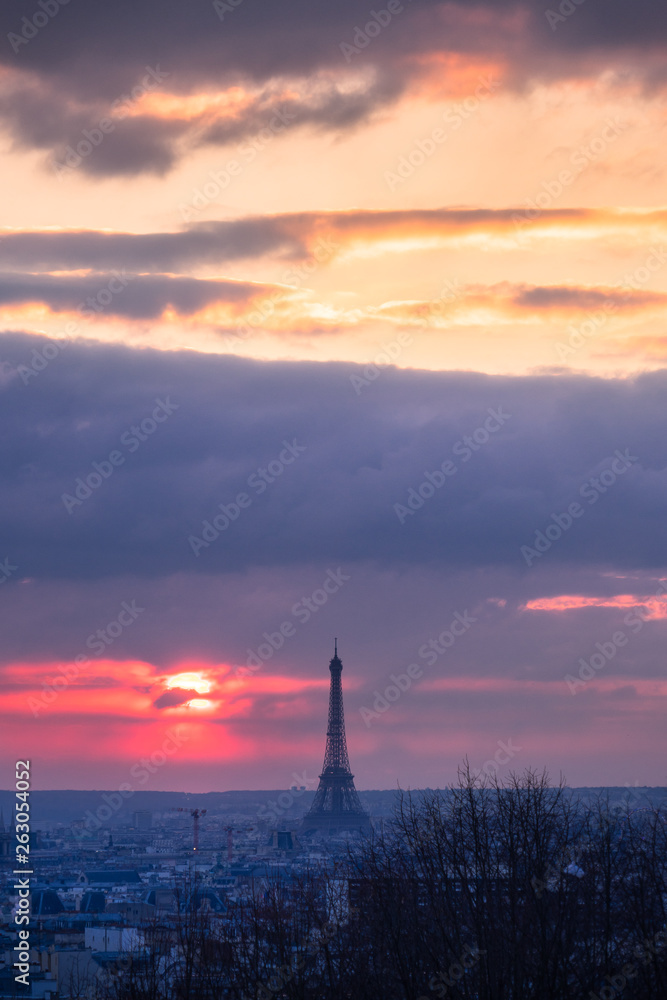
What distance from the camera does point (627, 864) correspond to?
26.6 metres

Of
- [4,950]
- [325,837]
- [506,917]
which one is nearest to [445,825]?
[506,917]

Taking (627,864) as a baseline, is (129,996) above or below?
below

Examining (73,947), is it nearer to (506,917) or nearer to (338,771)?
(506,917)

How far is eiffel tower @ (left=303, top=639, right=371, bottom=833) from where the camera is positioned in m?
157

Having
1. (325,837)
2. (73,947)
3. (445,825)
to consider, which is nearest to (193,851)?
(325,837)

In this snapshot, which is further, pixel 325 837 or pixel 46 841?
pixel 46 841

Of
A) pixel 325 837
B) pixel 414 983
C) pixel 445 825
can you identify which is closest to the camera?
pixel 414 983

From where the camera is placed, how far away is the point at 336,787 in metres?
159

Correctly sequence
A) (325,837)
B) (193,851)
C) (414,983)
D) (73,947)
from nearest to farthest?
(414,983) < (73,947) < (325,837) < (193,851)

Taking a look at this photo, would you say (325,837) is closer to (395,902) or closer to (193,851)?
(193,851)

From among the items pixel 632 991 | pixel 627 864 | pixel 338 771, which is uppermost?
pixel 338 771

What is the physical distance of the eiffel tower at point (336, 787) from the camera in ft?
516

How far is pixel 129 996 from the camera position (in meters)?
23.3

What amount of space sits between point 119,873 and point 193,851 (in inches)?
2473
